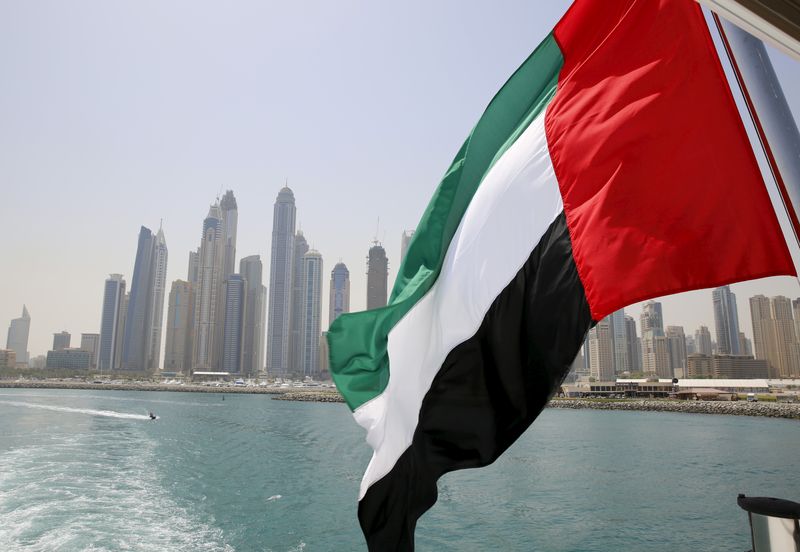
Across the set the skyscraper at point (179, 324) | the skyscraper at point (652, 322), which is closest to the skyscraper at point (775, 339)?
the skyscraper at point (652, 322)

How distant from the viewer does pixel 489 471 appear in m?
18.8

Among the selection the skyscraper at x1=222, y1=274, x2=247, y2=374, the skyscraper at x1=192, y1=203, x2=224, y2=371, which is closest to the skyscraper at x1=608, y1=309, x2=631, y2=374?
the skyscraper at x1=222, y1=274, x2=247, y2=374

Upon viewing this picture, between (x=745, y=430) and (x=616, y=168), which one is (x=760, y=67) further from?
(x=745, y=430)

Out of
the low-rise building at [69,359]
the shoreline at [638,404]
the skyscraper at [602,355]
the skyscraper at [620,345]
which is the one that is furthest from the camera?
the low-rise building at [69,359]

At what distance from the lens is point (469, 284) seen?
241 cm

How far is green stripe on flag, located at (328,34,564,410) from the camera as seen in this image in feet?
8.13

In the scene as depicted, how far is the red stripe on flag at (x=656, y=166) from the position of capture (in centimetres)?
171

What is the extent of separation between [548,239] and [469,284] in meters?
0.40

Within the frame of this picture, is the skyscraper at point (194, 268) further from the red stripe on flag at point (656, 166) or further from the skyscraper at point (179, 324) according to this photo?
the red stripe on flag at point (656, 166)

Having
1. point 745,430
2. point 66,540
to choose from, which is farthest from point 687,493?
point 745,430

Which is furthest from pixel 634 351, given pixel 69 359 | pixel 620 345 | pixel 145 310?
Result: pixel 69 359

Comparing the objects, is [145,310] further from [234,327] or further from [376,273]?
[376,273]

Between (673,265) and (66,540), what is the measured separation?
12.9 meters

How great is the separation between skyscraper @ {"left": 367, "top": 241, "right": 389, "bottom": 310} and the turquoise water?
9812 centimetres
